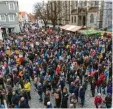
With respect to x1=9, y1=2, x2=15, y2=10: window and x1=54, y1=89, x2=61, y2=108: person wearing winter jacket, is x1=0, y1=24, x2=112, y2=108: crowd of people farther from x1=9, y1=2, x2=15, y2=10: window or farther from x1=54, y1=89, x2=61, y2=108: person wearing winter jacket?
x1=9, y1=2, x2=15, y2=10: window

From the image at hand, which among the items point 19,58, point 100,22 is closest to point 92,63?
point 19,58

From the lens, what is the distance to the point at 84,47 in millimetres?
23469

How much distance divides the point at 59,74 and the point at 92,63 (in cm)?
335

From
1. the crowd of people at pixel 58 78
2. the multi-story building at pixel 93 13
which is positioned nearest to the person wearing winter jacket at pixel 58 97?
the crowd of people at pixel 58 78

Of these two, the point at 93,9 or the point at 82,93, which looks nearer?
the point at 82,93

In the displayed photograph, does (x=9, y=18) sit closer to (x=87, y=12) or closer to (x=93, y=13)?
(x=87, y=12)

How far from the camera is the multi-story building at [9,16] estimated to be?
47159 millimetres

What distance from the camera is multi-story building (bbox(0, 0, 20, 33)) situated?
47.2 meters

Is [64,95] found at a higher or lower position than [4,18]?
lower

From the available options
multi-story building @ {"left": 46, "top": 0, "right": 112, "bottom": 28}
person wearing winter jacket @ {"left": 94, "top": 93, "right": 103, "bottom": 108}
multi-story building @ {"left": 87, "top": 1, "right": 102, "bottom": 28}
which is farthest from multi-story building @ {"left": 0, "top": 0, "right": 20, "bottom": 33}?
person wearing winter jacket @ {"left": 94, "top": 93, "right": 103, "bottom": 108}

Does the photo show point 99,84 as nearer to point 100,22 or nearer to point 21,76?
point 21,76

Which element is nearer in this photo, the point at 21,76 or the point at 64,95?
the point at 64,95

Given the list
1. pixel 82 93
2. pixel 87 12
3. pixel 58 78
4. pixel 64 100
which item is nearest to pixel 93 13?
pixel 87 12

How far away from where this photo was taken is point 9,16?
159 feet
